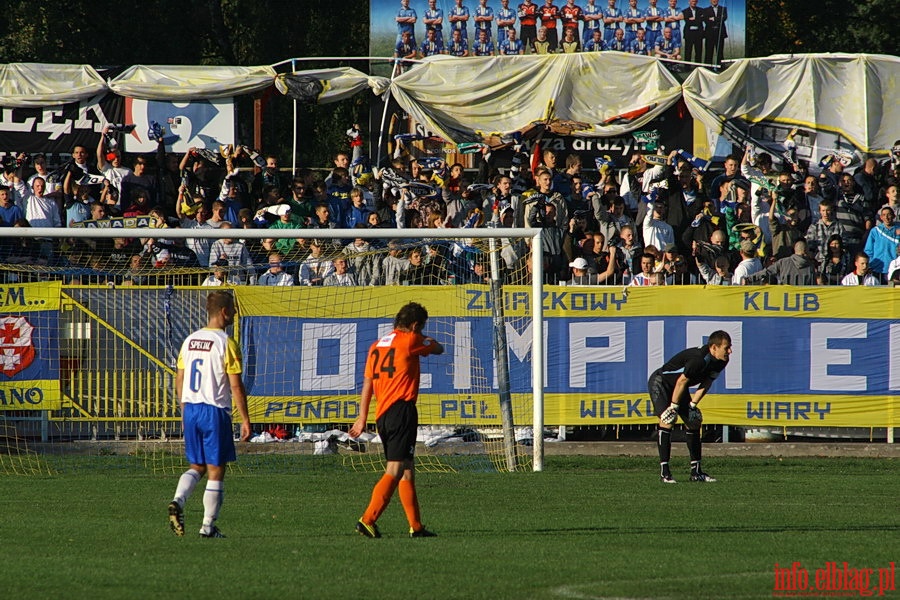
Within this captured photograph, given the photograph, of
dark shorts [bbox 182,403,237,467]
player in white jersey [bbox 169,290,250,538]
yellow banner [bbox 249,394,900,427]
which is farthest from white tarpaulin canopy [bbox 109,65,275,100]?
dark shorts [bbox 182,403,237,467]

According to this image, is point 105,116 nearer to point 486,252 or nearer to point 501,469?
point 486,252

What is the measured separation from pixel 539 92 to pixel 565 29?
235 centimetres

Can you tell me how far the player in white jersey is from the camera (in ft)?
31.0

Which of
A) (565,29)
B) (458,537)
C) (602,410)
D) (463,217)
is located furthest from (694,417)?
(565,29)

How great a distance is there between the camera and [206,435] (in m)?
9.47

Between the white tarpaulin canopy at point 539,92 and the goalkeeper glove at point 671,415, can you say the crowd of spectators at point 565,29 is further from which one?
the goalkeeper glove at point 671,415

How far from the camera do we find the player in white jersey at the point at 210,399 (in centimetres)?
946

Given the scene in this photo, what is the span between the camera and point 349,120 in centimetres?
3947

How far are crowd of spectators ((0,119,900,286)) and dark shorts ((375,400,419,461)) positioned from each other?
7.28 meters

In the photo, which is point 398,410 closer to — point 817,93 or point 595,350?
point 595,350

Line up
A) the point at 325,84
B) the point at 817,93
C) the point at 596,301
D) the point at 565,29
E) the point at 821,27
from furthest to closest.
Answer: the point at 821,27 → the point at 565,29 → the point at 817,93 → the point at 325,84 → the point at 596,301

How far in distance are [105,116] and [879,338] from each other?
13587 mm

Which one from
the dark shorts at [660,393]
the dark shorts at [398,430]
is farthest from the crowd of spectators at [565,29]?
the dark shorts at [398,430]

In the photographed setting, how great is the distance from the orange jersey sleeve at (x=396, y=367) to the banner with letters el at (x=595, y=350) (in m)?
7.21
